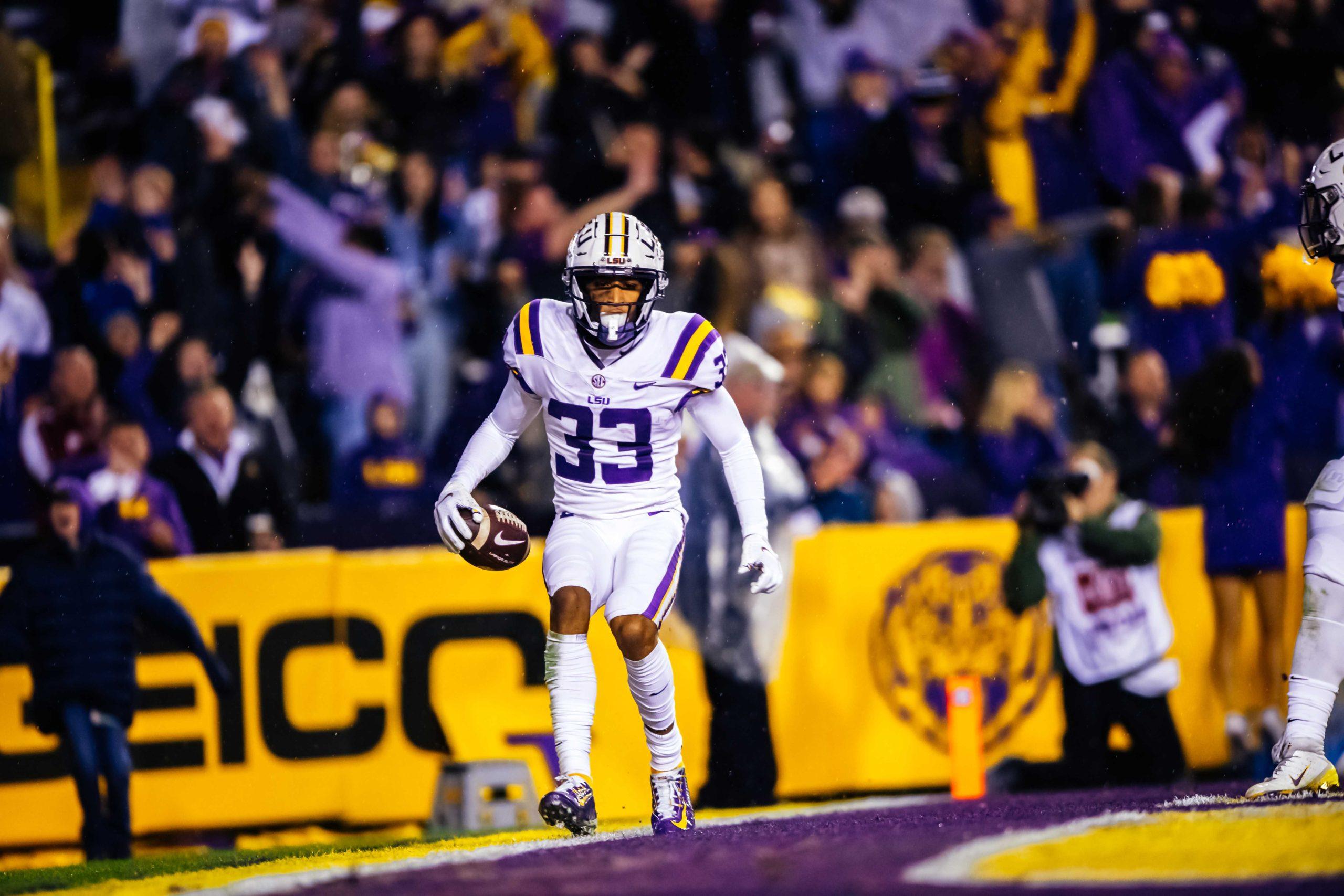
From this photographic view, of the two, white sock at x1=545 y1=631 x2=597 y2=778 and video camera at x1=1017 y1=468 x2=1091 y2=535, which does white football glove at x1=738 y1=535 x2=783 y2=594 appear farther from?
video camera at x1=1017 y1=468 x2=1091 y2=535

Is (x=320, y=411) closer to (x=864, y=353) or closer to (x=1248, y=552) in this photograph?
(x=864, y=353)

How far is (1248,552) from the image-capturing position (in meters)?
8.00

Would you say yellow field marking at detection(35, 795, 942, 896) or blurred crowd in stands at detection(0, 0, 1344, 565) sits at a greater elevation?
blurred crowd in stands at detection(0, 0, 1344, 565)

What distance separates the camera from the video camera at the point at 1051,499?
25.8 ft

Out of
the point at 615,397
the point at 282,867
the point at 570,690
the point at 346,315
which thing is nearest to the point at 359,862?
the point at 282,867

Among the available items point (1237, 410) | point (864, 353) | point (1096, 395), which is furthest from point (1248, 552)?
point (864, 353)

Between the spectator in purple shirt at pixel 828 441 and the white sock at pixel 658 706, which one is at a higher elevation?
the spectator in purple shirt at pixel 828 441

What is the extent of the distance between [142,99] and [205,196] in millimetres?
A: 1196

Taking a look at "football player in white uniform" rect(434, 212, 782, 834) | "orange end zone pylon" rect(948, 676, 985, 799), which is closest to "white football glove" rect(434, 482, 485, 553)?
"football player in white uniform" rect(434, 212, 782, 834)

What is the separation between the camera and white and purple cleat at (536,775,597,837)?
5406 millimetres

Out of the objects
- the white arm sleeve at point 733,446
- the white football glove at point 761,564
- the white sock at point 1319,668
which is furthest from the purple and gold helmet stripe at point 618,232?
the white sock at point 1319,668

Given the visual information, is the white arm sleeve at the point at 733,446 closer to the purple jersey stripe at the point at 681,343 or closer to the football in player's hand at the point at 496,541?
the purple jersey stripe at the point at 681,343

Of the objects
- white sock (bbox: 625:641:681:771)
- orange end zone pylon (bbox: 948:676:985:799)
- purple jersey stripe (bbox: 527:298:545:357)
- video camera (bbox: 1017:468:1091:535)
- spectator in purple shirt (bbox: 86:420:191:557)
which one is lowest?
orange end zone pylon (bbox: 948:676:985:799)

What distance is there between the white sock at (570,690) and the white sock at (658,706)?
17 centimetres
